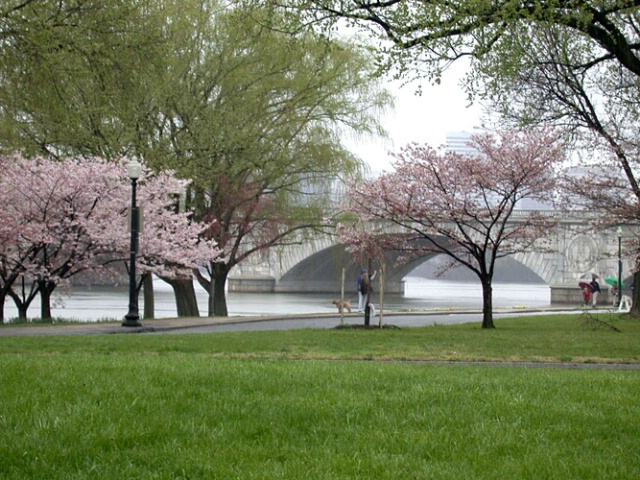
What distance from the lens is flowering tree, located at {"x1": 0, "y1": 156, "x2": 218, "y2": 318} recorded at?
23641 millimetres

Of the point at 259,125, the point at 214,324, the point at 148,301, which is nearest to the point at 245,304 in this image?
the point at 148,301

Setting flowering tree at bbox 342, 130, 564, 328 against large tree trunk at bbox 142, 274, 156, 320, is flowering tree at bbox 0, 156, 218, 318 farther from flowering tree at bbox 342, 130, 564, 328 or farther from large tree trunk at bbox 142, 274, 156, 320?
flowering tree at bbox 342, 130, 564, 328

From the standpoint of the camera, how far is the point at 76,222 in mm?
24125

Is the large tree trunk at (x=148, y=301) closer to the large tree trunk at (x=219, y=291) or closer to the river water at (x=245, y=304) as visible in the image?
the river water at (x=245, y=304)

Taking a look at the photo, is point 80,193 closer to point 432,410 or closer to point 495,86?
point 495,86

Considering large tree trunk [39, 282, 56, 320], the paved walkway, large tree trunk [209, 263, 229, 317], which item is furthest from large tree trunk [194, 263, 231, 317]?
large tree trunk [39, 282, 56, 320]

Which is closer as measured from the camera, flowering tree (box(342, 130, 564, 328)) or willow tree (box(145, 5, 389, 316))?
flowering tree (box(342, 130, 564, 328))

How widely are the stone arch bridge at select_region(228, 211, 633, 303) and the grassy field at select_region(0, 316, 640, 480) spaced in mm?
48913

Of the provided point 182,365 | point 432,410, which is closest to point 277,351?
point 182,365

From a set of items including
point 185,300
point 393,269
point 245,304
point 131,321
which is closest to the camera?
point 131,321

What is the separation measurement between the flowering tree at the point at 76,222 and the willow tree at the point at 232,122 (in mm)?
812

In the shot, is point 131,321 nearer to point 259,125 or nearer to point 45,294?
point 45,294

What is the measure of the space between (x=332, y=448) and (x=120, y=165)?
65.7 ft

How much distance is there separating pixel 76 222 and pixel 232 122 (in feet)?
18.2
